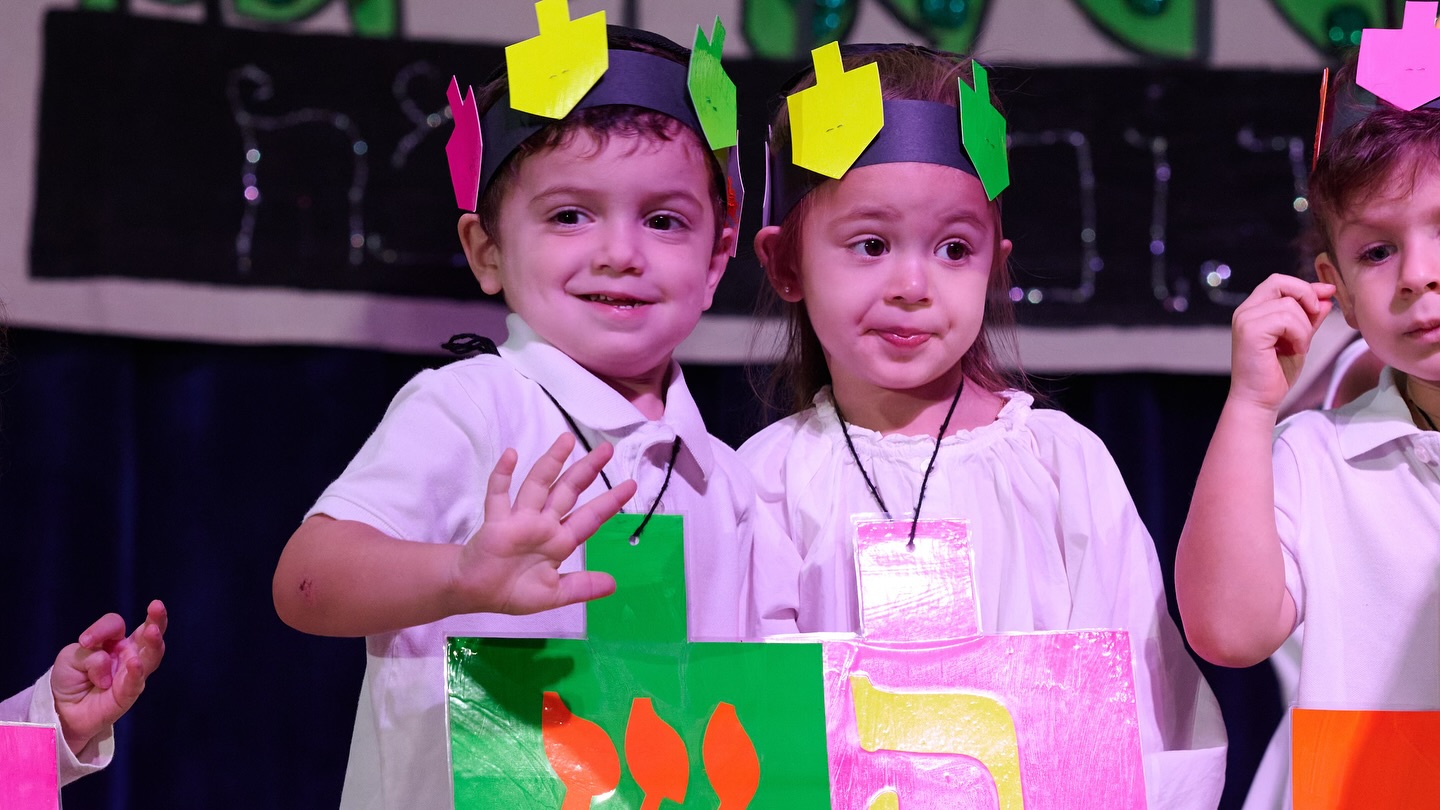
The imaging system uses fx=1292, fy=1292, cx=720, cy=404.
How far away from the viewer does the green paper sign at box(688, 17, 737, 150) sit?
115cm

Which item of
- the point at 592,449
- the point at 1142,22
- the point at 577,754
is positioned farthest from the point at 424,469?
the point at 1142,22

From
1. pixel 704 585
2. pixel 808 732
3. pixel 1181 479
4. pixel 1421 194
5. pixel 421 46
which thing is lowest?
pixel 808 732

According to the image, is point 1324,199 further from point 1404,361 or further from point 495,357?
point 495,357

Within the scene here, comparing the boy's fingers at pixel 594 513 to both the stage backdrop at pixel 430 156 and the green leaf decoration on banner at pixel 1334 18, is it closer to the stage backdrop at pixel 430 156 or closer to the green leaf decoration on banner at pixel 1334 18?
the stage backdrop at pixel 430 156

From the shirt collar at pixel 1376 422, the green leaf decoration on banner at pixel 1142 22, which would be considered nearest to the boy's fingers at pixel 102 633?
the shirt collar at pixel 1376 422

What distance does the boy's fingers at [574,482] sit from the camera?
2.61 feet

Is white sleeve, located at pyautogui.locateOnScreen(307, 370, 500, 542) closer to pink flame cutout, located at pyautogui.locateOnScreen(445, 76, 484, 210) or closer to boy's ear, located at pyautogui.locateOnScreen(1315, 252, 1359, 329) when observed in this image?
pink flame cutout, located at pyautogui.locateOnScreen(445, 76, 484, 210)

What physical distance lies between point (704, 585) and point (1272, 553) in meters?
0.47

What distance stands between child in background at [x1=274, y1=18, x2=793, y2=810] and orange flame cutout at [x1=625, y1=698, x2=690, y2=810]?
21cm

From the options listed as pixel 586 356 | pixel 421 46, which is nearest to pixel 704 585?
pixel 586 356

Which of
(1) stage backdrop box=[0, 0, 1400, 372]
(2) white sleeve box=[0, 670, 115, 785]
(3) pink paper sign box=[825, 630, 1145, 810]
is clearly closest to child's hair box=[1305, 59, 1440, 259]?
(1) stage backdrop box=[0, 0, 1400, 372]

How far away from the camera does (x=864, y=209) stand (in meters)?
1.19

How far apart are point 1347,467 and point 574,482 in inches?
29.9

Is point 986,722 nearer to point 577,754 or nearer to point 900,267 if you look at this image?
point 577,754
